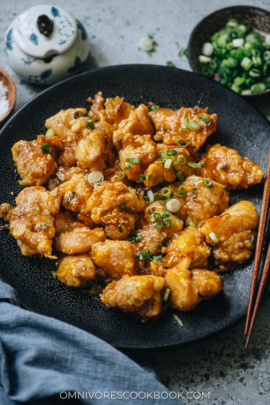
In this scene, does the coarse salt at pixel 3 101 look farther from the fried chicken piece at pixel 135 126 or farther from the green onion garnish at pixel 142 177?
the green onion garnish at pixel 142 177

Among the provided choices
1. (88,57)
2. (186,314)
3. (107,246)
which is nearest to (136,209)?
(107,246)

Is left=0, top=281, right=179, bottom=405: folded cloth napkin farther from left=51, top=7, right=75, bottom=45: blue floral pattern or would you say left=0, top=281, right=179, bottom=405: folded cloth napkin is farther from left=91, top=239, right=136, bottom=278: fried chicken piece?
left=51, top=7, right=75, bottom=45: blue floral pattern

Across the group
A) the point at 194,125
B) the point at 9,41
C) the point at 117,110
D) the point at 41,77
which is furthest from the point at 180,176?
the point at 9,41

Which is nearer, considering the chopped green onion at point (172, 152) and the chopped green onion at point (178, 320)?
the chopped green onion at point (178, 320)

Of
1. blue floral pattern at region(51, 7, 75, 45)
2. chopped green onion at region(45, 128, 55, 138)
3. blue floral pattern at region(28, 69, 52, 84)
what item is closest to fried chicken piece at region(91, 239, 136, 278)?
chopped green onion at region(45, 128, 55, 138)

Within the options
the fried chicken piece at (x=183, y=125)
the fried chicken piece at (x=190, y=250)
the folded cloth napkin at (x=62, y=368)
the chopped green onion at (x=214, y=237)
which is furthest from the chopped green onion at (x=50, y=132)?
the chopped green onion at (x=214, y=237)

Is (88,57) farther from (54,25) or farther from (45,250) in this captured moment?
(45,250)
